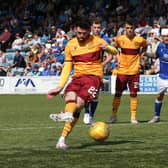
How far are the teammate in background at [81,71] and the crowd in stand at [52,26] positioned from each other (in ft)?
60.3

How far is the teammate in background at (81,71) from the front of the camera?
10945 millimetres

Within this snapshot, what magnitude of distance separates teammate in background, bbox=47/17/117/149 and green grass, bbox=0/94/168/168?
0.62 m

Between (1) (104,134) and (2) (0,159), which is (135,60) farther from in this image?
(2) (0,159)

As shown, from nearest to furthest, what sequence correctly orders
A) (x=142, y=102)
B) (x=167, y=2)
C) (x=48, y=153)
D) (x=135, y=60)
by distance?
1. (x=48, y=153)
2. (x=135, y=60)
3. (x=142, y=102)
4. (x=167, y=2)

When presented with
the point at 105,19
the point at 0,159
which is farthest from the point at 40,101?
the point at 0,159

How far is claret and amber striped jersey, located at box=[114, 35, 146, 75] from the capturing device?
53.2 ft

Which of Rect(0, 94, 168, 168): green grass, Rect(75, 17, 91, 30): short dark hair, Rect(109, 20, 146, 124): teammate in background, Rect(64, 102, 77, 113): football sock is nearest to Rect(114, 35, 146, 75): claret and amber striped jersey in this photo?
Rect(109, 20, 146, 124): teammate in background

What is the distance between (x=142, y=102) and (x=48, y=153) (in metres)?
14.7

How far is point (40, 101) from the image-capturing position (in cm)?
2556

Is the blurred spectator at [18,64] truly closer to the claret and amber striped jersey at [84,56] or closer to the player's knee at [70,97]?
the claret and amber striped jersey at [84,56]

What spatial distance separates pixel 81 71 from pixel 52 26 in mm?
26274

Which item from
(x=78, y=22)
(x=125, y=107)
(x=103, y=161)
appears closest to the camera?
(x=103, y=161)

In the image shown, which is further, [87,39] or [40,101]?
[40,101]

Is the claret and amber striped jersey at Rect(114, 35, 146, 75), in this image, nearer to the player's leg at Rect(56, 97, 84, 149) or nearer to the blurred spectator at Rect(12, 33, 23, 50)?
the player's leg at Rect(56, 97, 84, 149)
